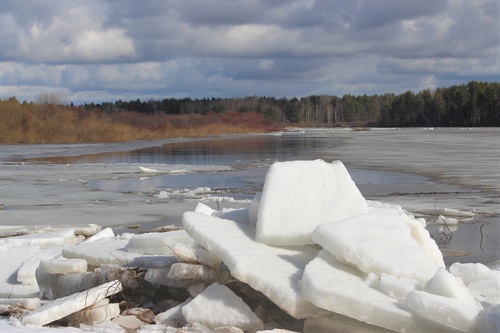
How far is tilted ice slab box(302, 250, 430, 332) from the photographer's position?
12.9 feet

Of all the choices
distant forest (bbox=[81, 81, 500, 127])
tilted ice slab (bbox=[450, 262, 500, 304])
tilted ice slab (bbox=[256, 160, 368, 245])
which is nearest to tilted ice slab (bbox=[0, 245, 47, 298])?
tilted ice slab (bbox=[256, 160, 368, 245])

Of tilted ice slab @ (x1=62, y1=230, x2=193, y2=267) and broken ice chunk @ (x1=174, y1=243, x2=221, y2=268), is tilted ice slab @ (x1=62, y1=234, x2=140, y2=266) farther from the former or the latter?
broken ice chunk @ (x1=174, y1=243, x2=221, y2=268)

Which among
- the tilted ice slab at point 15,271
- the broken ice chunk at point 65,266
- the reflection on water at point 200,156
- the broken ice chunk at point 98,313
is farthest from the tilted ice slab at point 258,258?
the reflection on water at point 200,156

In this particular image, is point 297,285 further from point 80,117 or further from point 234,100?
point 234,100

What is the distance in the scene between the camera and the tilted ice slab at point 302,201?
4957mm

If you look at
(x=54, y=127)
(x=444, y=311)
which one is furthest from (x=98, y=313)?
(x=54, y=127)

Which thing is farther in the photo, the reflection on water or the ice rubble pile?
the reflection on water

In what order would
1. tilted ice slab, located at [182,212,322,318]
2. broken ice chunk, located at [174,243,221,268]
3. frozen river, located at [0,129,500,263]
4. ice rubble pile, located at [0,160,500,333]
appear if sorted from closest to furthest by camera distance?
ice rubble pile, located at [0,160,500,333] → tilted ice slab, located at [182,212,322,318] → broken ice chunk, located at [174,243,221,268] → frozen river, located at [0,129,500,263]

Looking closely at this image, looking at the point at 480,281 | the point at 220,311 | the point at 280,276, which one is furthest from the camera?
the point at 480,281

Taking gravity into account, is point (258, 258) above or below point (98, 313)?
above

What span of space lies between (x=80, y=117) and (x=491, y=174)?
36809 mm

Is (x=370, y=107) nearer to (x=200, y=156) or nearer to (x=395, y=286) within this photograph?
(x=200, y=156)

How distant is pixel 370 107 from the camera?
458 ft

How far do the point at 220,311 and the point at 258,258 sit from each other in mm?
511
